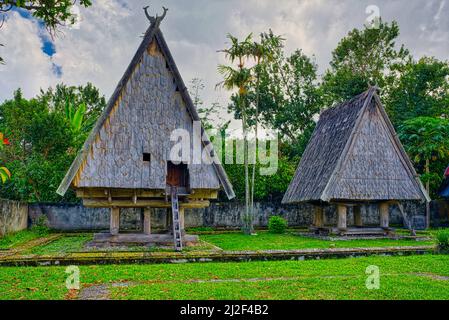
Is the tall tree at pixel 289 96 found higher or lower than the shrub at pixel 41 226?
higher

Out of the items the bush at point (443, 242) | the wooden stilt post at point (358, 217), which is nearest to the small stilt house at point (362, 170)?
the wooden stilt post at point (358, 217)

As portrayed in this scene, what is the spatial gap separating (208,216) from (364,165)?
808 centimetres

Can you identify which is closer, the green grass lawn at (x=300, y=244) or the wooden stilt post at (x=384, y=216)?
the green grass lawn at (x=300, y=244)

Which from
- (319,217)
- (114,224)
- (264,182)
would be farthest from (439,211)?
(114,224)

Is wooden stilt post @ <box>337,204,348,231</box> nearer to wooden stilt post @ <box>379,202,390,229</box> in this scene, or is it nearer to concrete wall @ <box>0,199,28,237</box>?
wooden stilt post @ <box>379,202,390,229</box>

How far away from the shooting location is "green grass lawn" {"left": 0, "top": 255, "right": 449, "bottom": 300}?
5848mm

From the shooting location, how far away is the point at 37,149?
2136 centimetres

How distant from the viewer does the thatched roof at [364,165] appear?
1560cm

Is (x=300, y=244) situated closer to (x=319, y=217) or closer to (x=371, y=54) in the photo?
(x=319, y=217)

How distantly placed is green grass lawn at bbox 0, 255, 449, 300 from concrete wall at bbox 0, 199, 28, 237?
6.90 m

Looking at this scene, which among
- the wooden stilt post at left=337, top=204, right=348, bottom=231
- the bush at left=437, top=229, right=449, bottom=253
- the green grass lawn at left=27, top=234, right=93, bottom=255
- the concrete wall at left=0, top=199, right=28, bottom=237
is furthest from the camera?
the wooden stilt post at left=337, top=204, right=348, bottom=231

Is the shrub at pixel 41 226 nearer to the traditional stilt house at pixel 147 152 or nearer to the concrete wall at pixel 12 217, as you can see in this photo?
the concrete wall at pixel 12 217

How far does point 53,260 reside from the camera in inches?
340

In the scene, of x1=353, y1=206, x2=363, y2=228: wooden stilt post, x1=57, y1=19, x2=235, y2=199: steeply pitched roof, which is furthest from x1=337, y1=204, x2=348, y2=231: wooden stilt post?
x1=57, y1=19, x2=235, y2=199: steeply pitched roof
